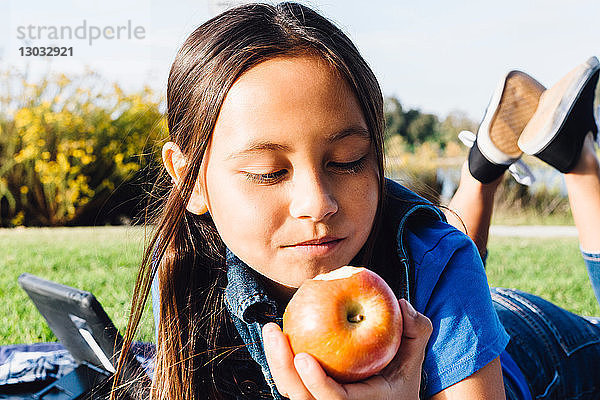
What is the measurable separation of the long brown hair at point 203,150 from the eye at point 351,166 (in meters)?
0.09

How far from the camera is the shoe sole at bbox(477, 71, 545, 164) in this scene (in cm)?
323

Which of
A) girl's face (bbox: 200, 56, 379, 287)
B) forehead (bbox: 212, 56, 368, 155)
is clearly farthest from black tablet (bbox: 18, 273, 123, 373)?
forehead (bbox: 212, 56, 368, 155)

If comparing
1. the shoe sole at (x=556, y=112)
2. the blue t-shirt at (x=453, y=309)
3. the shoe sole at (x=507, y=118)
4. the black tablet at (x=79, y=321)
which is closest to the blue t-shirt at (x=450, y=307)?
the blue t-shirt at (x=453, y=309)

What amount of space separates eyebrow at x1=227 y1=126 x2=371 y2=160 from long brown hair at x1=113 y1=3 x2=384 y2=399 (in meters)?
0.09

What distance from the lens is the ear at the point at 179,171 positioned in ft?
6.73

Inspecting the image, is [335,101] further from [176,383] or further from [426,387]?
[176,383]

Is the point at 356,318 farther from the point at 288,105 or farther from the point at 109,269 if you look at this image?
the point at 109,269

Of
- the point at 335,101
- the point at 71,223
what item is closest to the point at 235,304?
the point at 335,101

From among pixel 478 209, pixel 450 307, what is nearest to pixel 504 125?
pixel 478 209

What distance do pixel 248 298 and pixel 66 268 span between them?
4.15 meters

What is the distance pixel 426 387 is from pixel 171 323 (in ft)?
2.70

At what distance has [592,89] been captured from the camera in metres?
3.13

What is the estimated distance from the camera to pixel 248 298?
1957mm

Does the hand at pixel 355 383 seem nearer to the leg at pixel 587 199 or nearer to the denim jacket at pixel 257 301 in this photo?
the denim jacket at pixel 257 301
